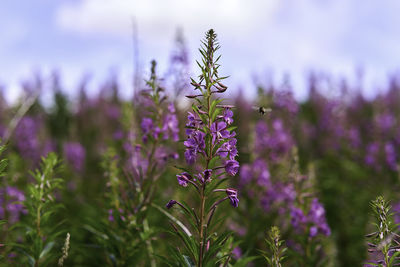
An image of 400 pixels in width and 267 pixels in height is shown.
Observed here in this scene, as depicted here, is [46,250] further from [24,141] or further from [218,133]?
[24,141]

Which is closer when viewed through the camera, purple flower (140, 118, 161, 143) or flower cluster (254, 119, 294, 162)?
purple flower (140, 118, 161, 143)

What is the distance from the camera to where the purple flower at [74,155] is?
10437 mm

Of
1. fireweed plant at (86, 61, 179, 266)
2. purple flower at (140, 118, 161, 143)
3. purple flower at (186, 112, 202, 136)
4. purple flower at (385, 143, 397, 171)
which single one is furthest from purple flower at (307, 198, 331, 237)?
purple flower at (385, 143, 397, 171)

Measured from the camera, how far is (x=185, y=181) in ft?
8.67

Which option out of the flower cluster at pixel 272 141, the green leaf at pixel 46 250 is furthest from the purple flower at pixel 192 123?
the flower cluster at pixel 272 141

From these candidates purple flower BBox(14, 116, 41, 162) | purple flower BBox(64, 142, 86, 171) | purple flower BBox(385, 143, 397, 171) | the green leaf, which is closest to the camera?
the green leaf

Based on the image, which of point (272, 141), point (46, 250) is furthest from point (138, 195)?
point (272, 141)

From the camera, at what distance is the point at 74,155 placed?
1077cm

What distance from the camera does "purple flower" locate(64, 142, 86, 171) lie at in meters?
10.4

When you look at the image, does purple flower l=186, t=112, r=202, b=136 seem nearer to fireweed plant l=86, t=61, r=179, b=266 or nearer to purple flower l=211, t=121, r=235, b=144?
purple flower l=211, t=121, r=235, b=144

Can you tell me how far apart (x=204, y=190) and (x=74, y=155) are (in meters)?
8.86

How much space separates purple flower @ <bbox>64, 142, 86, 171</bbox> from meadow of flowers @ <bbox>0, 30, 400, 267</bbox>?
0.18 ft

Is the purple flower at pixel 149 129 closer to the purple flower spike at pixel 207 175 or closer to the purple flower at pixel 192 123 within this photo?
the purple flower at pixel 192 123

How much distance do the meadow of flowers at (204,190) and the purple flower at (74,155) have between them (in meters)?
0.06
